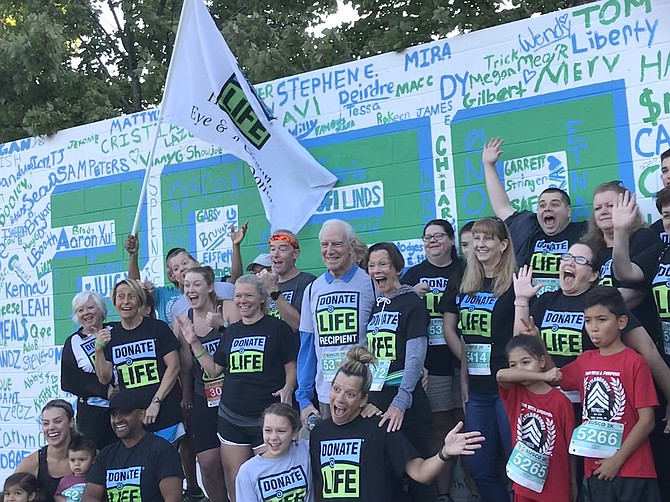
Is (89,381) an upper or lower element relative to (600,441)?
upper

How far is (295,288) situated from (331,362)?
0.98 m

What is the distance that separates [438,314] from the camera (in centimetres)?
581

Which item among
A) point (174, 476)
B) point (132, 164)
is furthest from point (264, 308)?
point (132, 164)

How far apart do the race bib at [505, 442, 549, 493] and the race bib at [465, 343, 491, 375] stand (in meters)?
0.73

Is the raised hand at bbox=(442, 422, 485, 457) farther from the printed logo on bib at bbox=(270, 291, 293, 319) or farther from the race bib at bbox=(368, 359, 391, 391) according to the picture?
the printed logo on bib at bbox=(270, 291, 293, 319)

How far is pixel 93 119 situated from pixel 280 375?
23.7ft

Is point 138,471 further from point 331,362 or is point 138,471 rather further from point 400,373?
point 400,373

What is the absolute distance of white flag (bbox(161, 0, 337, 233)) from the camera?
734cm

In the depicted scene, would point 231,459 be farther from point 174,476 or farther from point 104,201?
point 104,201

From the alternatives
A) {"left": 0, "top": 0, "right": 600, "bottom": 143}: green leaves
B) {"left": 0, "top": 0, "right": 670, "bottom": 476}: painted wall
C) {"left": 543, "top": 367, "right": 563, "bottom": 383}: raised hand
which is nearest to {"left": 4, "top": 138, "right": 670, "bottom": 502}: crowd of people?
{"left": 543, "top": 367, "right": 563, "bottom": 383}: raised hand

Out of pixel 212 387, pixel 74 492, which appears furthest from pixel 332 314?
pixel 74 492

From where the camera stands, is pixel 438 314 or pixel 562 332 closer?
pixel 562 332

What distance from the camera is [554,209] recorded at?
Answer: 568 centimetres

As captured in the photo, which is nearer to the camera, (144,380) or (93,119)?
(144,380)
